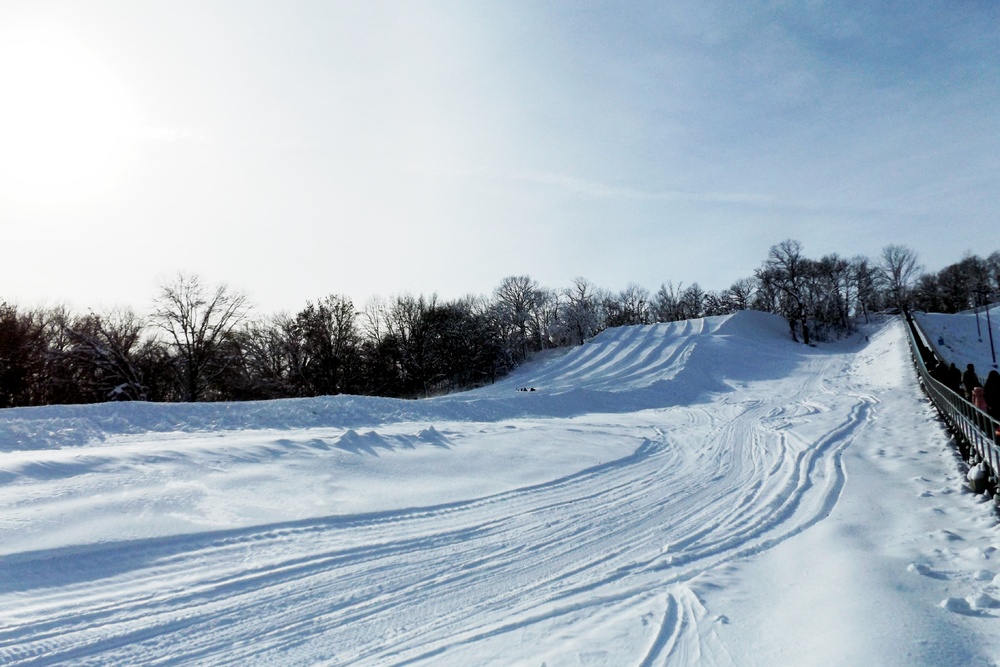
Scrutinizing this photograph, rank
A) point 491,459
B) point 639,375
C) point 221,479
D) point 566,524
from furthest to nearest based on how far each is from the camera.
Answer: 1. point 639,375
2. point 491,459
3. point 221,479
4. point 566,524

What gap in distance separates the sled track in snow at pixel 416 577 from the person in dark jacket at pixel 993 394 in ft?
9.08

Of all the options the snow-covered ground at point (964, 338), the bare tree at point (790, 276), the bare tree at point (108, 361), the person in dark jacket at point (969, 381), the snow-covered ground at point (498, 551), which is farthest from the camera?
the bare tree at point (790, 276)

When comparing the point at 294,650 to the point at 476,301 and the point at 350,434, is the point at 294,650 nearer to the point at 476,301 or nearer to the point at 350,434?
the point at 350,434

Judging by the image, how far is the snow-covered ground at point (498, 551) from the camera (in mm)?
4289

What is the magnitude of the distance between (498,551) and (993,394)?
29.2 feet

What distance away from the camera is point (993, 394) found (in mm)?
8883

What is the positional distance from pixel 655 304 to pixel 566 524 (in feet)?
272

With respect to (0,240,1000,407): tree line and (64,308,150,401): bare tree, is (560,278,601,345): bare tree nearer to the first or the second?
(0,240,1000,407): tree line

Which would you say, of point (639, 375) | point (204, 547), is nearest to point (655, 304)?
point (639, 375)

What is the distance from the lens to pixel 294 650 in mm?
4316

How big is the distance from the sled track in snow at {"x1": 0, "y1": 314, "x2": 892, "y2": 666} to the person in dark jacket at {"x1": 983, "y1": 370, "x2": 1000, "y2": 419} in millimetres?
2769

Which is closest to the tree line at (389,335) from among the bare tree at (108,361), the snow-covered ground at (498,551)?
the bare tree at (108,361)

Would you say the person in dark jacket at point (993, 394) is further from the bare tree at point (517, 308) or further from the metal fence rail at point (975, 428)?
the bare tree at point (517, 308)

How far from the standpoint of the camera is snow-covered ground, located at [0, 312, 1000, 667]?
4.29 meters
